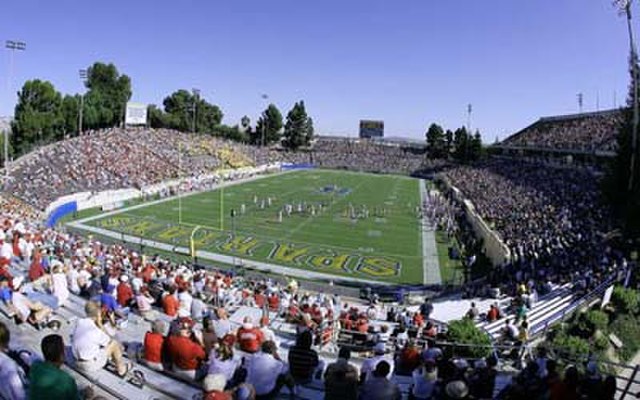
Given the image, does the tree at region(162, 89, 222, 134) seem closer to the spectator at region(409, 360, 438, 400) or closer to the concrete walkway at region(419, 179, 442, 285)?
the concrete walkway at region(419, 179, 442, 285)

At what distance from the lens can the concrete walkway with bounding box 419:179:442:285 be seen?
25172 mm

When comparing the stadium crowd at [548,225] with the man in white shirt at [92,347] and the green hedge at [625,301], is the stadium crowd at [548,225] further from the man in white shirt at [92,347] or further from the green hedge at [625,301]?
the man in white shirt at [92,347]

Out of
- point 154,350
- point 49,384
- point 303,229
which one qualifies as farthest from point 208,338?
point 303,229

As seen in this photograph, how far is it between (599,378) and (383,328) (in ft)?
18.3

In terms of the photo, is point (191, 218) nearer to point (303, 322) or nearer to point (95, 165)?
point (95, 165)

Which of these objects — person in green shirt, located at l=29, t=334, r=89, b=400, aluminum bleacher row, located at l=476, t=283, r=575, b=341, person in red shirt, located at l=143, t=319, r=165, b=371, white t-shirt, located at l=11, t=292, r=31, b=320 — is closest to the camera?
person in green shirt, located at l=29, t=334, r=89, b=400

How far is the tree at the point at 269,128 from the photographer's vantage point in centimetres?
10912

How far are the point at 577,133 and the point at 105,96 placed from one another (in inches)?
2658

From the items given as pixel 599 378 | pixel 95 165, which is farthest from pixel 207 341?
pixel 95 165

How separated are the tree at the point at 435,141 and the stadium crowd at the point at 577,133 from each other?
1907 cm

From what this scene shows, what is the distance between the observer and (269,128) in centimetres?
11044

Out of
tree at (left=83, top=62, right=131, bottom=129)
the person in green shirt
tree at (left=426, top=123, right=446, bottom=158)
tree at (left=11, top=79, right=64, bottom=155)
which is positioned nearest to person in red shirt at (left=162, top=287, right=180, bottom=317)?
the person in green shirt

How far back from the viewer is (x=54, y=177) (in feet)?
134

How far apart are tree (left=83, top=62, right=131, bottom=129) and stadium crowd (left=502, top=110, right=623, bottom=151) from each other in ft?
206
